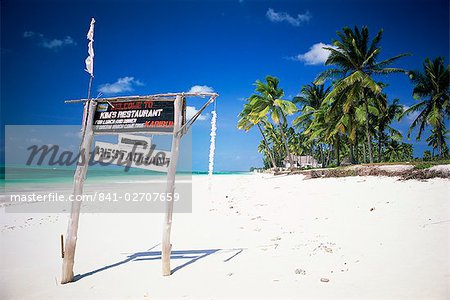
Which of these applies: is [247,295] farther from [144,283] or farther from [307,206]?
[307,206]

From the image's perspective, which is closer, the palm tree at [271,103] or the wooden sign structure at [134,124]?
the wooden sign structure at [134,124]

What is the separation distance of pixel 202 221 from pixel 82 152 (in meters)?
5.62

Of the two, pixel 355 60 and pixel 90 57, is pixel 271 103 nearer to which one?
pixel 355 60

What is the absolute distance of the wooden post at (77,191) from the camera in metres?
4.95

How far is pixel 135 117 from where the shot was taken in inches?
209

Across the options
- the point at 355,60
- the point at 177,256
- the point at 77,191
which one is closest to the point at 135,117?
the point at 77,191

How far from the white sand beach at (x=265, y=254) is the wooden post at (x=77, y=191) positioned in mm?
346

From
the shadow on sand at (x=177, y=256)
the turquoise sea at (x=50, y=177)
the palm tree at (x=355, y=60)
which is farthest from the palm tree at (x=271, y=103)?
the shadow on sand at (x=177, y=256)

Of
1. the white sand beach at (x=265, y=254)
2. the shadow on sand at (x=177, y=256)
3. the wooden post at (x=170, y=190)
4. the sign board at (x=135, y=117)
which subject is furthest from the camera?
the shadow on sand at (x=177, y=256)

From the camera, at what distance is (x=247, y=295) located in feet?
13.2

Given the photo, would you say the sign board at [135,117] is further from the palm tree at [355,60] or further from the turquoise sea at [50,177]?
the palm tree at [355,60]

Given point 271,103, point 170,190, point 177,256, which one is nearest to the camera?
point 170,190

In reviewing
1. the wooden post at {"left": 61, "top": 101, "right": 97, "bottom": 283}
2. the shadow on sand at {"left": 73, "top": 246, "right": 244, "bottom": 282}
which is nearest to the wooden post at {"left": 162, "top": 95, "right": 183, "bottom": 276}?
the shadow on sand at {"left": 73, "top": 246, "right": 244, "bottom": 282}

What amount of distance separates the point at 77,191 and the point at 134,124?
1.75m
